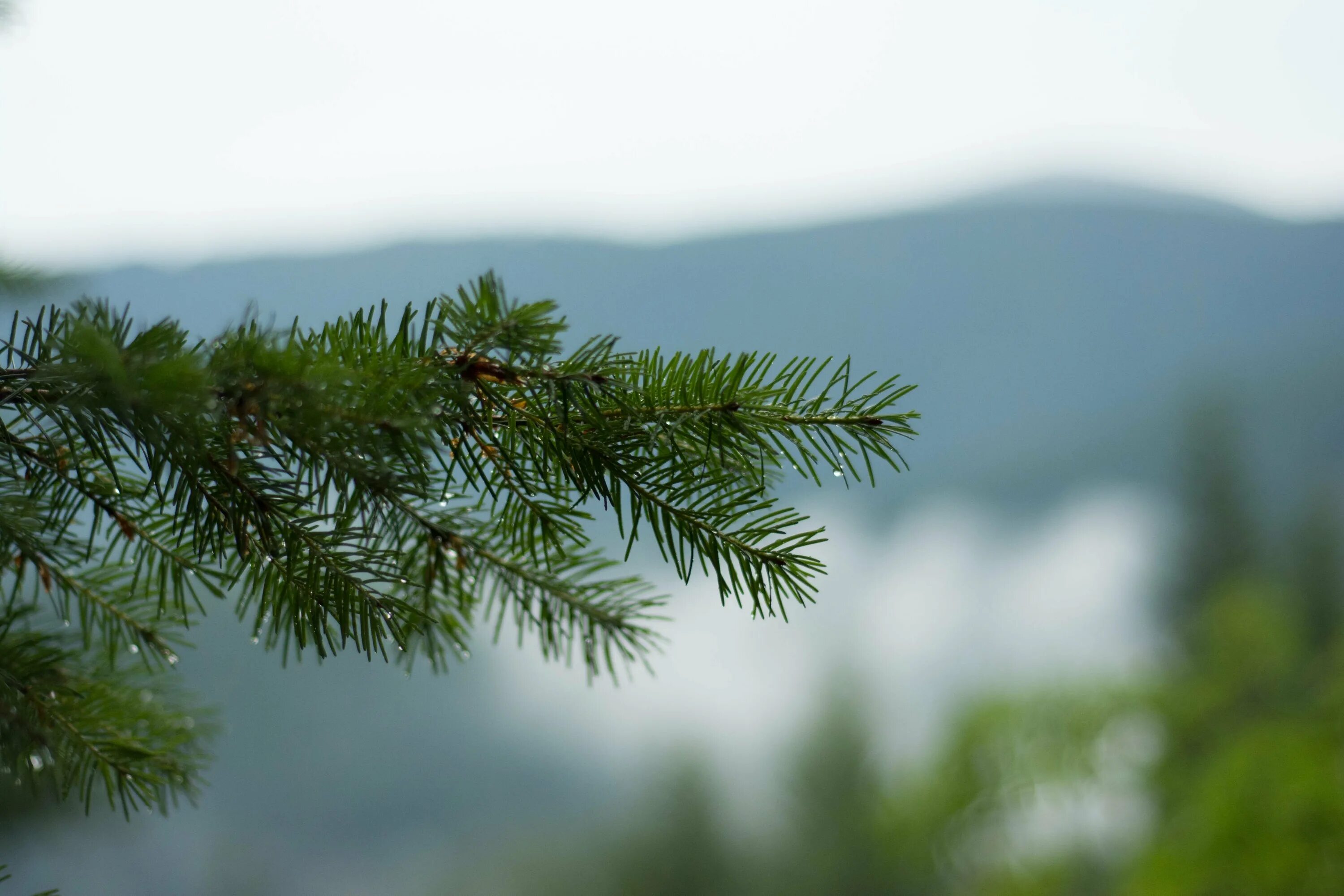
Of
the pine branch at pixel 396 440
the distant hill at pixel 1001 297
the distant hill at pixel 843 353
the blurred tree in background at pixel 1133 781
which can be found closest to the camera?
the pine branch at pixel 396 440

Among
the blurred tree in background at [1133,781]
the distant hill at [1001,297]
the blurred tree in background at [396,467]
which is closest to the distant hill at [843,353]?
the distant hill at [1001,297]

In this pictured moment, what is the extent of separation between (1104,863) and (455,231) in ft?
98.2

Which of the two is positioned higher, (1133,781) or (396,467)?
(396,467)

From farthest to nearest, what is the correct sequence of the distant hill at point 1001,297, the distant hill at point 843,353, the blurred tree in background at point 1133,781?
the distant hill at point 1001,297
the distant hill at point 843,353
the blurred tree in background at point 1133,781

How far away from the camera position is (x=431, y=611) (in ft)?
1.35

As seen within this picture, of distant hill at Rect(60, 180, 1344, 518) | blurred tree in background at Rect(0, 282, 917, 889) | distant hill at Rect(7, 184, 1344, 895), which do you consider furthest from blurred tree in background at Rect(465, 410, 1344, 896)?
distant hill at Rect(60, 180, 1344, 518)

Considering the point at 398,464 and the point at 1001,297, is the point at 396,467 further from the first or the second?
the point at 1001,297

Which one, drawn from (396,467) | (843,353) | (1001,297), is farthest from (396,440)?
(1001,297)

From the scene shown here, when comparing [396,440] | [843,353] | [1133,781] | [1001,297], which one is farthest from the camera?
[1001,297]

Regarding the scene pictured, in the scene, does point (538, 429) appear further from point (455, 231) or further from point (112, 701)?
point (455, 231)

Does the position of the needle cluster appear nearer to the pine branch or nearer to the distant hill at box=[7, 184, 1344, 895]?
the pine branch

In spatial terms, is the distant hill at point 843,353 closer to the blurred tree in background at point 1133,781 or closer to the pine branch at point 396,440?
the blurred tree in background at point 1133,781

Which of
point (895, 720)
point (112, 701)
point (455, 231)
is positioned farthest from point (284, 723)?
point (455, 231)

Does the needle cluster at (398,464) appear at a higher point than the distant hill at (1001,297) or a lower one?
lower
